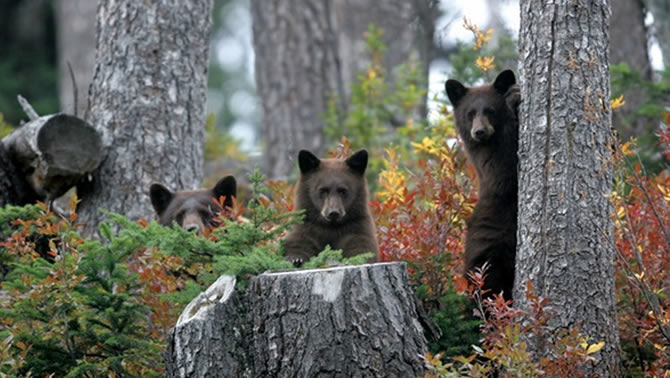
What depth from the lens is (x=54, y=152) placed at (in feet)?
26.8

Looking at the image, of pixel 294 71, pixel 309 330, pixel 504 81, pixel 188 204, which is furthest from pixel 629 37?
pixel 309 330

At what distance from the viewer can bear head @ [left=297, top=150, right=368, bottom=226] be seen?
23.3 ft

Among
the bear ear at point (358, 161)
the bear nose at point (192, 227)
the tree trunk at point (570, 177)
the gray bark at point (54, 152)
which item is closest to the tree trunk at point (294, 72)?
the gray bark at point (54, 152)

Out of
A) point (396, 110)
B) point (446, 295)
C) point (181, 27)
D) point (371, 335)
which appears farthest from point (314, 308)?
point (396, 110)

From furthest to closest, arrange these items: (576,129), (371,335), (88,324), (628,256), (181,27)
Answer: (181,27)
(628,256)
(88,324)
(576,129)
(371,335)

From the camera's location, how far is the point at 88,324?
20.2 ft

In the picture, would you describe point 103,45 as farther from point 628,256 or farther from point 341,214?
point 628,256

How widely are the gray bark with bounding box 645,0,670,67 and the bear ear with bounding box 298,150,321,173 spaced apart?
537cm

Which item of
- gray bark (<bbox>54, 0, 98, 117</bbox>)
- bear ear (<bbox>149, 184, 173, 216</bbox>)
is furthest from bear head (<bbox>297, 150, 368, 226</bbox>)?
gray bark (<bbox>54, 0, 98, 117</bbox>)

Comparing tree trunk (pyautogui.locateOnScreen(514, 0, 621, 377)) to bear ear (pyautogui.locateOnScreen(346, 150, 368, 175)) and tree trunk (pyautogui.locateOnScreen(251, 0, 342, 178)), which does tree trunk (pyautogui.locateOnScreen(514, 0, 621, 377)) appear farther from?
tree trunk (pyautogui.locateOnScreen(251, 0, 342, 178))

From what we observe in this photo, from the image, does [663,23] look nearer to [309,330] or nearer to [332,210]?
[332,210]

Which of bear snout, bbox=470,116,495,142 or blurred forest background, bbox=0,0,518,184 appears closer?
bear snout, bbox=470,116,495,142

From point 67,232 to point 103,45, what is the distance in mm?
3220

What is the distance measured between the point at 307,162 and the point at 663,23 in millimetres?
5584
